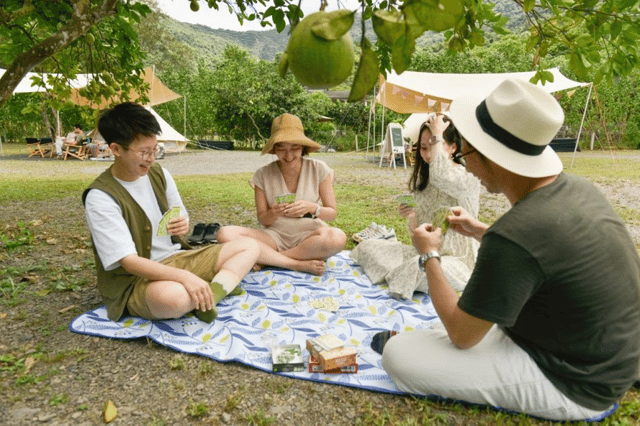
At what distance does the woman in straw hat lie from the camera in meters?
3.01

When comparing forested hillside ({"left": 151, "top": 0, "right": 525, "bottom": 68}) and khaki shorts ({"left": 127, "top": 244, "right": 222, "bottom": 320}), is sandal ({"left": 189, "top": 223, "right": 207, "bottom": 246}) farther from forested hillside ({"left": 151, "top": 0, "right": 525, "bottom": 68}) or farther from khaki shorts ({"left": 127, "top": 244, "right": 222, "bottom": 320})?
forested hillside ({"left": 151, "top": 0, "right": 525, "bottom": 68})

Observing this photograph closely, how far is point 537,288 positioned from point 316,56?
1.10 m

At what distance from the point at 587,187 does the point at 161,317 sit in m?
2.04

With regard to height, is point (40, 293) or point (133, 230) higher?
point (133, 230)

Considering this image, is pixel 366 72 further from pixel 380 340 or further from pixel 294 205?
pixel 294 205

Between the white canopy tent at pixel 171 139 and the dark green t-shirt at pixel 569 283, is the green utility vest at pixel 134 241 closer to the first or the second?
the dark green t-shirt at pixel 569 283

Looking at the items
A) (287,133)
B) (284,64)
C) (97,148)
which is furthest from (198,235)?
(97,148)

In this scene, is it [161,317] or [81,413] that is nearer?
[81,413]

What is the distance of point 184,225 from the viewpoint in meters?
2.44

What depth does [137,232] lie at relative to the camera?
7.34 ft

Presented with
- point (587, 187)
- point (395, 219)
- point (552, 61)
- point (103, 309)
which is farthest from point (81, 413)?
point (552, 61)

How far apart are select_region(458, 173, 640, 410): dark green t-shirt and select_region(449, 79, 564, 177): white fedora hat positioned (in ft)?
0.31

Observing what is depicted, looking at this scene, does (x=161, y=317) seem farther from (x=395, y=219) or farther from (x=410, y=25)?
(x=395, y=219)

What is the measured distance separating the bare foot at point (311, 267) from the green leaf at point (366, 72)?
2.60 meters
